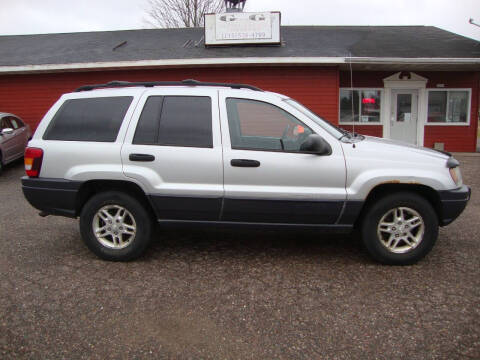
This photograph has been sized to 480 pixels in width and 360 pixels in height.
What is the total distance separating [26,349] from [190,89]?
2.77m

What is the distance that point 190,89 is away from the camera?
4.32 m

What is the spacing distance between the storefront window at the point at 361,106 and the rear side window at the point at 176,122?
10.5 meters

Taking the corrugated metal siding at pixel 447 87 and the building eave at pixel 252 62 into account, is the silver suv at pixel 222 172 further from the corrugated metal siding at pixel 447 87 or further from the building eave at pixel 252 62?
the corrugated metal siding at pixel 447 87

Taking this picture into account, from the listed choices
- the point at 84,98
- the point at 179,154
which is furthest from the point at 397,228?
the point at 84,98

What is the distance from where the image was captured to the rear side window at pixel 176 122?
13.6ft

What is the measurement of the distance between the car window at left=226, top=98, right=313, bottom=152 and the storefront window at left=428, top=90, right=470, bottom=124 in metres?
11.3

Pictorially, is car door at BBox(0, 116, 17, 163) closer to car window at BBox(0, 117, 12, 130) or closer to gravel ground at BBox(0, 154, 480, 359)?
car window at BBox(0, 117, 12, 130)

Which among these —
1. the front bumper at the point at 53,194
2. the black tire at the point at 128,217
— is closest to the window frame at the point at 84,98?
the front bumper at the point at 53,194

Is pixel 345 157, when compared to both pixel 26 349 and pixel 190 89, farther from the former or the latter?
pixel 26 349

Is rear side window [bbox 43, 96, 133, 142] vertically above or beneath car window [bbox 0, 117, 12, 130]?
above

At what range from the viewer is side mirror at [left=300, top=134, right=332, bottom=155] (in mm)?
3902

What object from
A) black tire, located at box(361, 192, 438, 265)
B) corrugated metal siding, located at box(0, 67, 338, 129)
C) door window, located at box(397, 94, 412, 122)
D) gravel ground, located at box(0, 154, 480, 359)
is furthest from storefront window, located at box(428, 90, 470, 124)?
black tire, located at box(361, 192, 438, 265)

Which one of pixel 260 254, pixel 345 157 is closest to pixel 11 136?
pixel 260 254

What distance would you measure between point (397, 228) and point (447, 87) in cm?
1150
